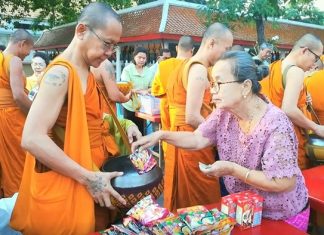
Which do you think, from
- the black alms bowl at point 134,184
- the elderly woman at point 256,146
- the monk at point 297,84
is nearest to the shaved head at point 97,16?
the elderly woman at point 256,146

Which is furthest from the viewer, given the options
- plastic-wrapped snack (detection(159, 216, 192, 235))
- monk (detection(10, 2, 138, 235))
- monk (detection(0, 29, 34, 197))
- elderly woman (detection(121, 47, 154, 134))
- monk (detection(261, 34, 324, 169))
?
elderly woman (detection(121, 47, 154, 134))

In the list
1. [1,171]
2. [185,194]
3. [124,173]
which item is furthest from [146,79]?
[124,173]

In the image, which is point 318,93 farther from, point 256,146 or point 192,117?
point 256,146

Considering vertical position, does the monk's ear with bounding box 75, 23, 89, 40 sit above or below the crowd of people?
above

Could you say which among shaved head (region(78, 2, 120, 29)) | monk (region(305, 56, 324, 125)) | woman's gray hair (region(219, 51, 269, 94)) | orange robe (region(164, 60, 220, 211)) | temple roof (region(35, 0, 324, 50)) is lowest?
orange robe (region(164, 60, 220, 211))

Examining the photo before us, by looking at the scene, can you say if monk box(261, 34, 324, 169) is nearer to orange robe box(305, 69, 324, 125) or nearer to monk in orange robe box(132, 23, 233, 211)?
orange robe box(305, 69, 324, 125)

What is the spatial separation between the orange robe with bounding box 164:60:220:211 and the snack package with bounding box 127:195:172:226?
1.36 meters

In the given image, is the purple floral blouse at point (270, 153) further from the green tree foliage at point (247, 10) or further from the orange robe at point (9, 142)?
Result: the green tree foliage at point (247, 10)

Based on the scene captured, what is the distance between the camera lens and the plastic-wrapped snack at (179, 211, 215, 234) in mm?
1357

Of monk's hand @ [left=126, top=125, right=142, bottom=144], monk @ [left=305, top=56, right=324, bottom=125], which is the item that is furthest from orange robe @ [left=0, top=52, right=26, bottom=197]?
monk @ [left=305, top=56, right=324, bottom=125]

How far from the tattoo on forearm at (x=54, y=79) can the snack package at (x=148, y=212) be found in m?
0.64

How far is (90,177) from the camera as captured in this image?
154 cm

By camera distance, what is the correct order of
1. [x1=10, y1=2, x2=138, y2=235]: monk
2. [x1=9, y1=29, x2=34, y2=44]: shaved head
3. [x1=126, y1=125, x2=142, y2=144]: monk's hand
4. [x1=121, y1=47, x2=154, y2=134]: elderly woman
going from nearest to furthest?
[x1=10, y1=2, x2=138, y2=235]: monk
[x1=126, y1=125, x2=142, y2=144]: monk's hand
[x1=9, y1=29, x2=34, y2=44]: shaved head
[x1=121, y1=47, x2=154, y2=134]: elderly woman

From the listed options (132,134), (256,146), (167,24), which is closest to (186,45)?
(132,134)
